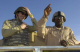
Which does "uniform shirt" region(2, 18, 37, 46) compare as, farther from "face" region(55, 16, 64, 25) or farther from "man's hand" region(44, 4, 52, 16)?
"face" region(55, 16, 64, 25)

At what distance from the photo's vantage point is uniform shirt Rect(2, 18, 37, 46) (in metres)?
5.09

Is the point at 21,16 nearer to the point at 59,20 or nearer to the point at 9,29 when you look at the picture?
the point at 9,29

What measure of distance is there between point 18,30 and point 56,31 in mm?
1216

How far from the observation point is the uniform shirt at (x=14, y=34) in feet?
16.7

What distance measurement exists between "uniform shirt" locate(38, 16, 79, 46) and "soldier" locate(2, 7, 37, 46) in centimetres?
36

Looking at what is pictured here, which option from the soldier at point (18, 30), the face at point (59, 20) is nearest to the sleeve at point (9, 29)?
the soldier at point (18, 30)

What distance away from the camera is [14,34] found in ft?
16.9

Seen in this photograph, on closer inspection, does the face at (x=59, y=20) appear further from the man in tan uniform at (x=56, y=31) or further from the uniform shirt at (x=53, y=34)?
the uniform shirt at (x=53, y=34)

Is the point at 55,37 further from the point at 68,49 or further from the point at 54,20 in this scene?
the point at 68,49

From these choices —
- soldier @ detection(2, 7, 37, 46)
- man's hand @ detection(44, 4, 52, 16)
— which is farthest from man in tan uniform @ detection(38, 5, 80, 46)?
soldier @ detection(2, 7, 37, 46)

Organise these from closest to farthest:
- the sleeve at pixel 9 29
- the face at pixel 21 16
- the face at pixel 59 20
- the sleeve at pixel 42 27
Result: the sleeve at pixel 9 29 → the sleeve at pixel 42 27 → the face at pixel 21 16 → the face at pixel 59 20

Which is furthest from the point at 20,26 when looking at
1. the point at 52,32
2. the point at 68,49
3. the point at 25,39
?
the point at 68,49

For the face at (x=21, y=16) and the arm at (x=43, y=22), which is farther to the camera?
the face at (x=21, y=16)

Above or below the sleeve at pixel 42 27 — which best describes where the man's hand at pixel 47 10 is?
above
